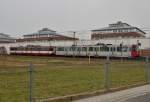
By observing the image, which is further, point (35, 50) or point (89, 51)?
point (35, 50)

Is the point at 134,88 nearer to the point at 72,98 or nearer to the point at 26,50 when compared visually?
the point at 72,98

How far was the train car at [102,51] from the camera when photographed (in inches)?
2413

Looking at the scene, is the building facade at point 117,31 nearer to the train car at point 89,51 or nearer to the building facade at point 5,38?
the train car at point 89,51

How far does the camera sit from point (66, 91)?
43.5 ft

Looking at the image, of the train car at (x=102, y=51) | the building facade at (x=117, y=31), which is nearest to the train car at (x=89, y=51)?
the train car at (x=102, y=51)

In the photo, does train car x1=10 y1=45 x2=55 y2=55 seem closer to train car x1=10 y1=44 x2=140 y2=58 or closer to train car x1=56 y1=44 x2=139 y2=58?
train car x1=10 y1=44 x2=140 y2=58

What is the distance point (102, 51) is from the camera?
215 feet

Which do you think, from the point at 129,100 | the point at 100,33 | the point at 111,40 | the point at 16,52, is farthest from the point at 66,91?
the point at 100,33

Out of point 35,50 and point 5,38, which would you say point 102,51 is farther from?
point 5,38

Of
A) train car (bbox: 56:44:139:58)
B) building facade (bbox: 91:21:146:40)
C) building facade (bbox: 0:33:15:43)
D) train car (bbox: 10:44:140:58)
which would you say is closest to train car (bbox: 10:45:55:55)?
train car (bbox: 10:44:140:58)

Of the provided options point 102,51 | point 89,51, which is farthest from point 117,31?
point 102,51

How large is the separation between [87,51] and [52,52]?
12242 mm

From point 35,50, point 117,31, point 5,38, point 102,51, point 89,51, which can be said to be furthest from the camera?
point 5,38

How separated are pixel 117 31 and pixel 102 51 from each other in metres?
65.5
